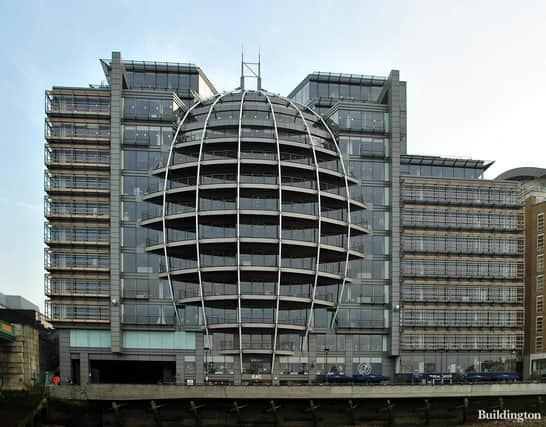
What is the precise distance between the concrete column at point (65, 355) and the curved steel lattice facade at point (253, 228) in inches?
Answer: 553

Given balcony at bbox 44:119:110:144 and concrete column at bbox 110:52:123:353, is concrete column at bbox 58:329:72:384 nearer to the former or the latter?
concrete column at bbox 110:52:123:353

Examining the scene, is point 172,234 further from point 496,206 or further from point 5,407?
point 496,206

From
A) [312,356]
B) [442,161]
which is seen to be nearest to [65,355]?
[312,356]

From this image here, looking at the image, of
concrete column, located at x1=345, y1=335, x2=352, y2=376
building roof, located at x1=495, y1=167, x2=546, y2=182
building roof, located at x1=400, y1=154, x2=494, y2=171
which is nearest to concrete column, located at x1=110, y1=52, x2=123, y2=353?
concrete column, located at x1=345, y1=335, x2=352, y2=376

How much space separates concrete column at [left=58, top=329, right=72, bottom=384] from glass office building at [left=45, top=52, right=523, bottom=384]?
173 mm

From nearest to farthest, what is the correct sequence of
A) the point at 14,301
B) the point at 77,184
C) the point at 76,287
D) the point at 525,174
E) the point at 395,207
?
the point at 76,287
the point at 77,184
the point at 395,207
the point at 525,174
the point at 14,301

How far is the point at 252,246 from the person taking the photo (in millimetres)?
74062

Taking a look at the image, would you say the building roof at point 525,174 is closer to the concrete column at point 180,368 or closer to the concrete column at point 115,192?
the concrete column at point 180,368

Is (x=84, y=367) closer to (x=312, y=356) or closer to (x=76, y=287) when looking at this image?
(x=76, y=287)

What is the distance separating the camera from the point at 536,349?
8538 cm

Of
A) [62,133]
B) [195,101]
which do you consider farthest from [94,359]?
[195,101]

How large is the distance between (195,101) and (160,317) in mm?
30819

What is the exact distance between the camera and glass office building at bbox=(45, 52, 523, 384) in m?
→ 74.1

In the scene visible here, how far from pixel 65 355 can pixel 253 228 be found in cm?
2774
